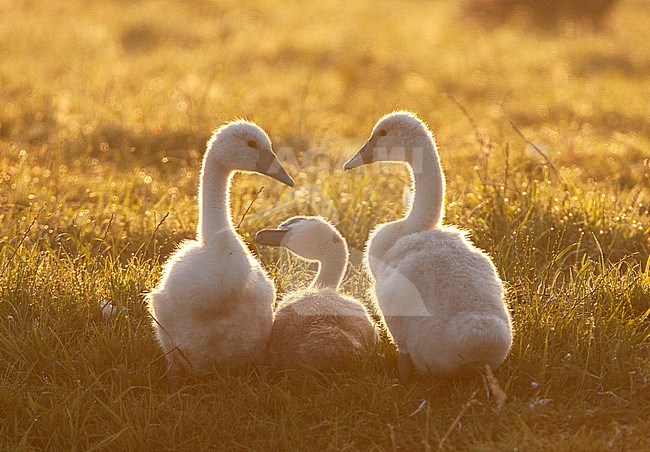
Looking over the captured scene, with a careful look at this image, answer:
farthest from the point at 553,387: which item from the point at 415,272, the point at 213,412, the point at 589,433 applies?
the point at 213,412

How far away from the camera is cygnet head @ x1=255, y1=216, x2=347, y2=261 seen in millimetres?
5871

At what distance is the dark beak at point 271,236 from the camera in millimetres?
5867

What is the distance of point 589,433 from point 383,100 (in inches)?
418

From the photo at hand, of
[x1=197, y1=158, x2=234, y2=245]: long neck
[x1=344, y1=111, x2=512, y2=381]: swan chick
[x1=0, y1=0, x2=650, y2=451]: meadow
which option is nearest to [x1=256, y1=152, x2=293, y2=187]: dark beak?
[x1=197, y1=158, x2=234, y2=245]: long neck

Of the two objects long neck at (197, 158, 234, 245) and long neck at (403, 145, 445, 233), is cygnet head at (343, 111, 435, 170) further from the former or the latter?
long neck at (197, 158, 234, 245)

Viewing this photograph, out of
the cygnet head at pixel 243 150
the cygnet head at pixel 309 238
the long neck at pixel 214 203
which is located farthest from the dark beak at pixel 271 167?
the cygnet head at pixel 309 238

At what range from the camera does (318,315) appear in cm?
542

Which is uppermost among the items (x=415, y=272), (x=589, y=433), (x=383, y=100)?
(x=415, y=272)

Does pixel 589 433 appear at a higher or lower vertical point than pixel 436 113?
higher

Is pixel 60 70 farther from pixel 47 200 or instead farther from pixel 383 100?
pixel 47 200

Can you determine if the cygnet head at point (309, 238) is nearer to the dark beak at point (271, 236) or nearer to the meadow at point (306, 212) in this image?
the dark beak at point (271, 236)

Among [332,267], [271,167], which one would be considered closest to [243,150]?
[271,167]

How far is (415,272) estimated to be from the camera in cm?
500

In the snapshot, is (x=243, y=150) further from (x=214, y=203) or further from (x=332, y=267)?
(x=332, y=267)
